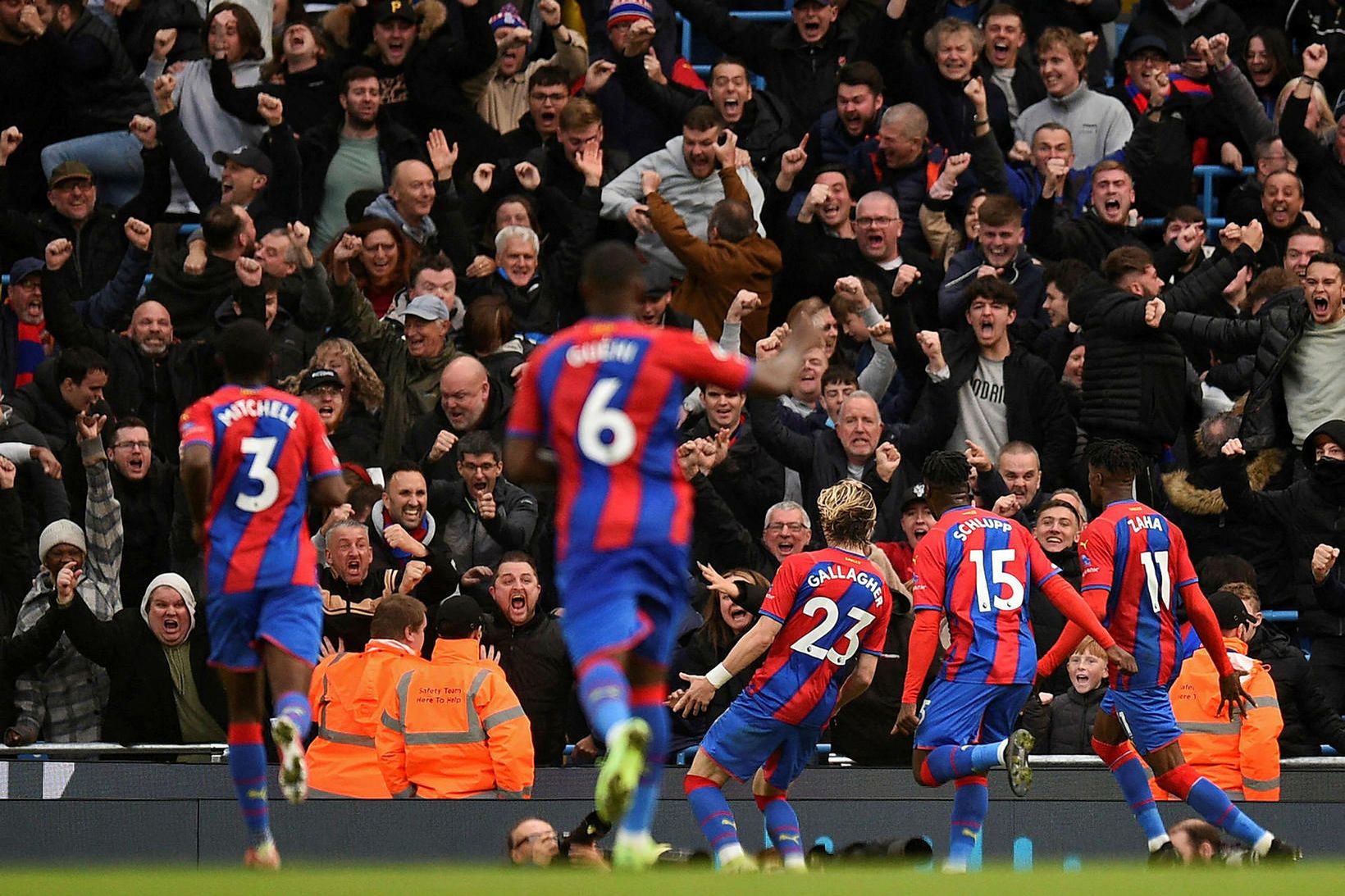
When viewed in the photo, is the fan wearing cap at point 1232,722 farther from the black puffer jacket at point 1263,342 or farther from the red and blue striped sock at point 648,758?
the red and blue striped sock at point 648,758

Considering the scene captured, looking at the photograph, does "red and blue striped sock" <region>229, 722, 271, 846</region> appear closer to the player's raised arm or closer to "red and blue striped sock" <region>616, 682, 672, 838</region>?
"red and blue striped sock" <region>616, 682, 672, 838</region>

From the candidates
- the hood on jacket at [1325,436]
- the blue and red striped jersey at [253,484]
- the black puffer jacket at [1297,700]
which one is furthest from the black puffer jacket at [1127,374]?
the blue and red striped jersey at [253,484]

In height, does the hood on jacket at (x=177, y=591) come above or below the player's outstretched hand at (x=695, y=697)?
above

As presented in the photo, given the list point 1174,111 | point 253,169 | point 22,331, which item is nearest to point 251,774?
point 253,169

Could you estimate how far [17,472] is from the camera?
13.3 meters

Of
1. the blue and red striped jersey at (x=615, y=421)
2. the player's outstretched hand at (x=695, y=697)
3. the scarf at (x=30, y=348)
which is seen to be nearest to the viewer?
the blue and red striped jersey at (x=615, y=421)

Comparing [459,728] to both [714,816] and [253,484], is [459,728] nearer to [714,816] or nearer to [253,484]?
[714,816]

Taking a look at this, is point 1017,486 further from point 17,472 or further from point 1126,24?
point 1126,24

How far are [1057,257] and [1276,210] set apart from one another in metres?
1.56

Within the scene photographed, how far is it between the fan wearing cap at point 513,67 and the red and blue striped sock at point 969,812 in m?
7.23

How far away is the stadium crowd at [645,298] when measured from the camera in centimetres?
1233

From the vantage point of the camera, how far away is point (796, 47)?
16.5 meters

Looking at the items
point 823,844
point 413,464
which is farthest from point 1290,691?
point 413,464

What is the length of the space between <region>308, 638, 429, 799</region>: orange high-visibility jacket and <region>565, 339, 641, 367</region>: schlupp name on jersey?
4204 mm
